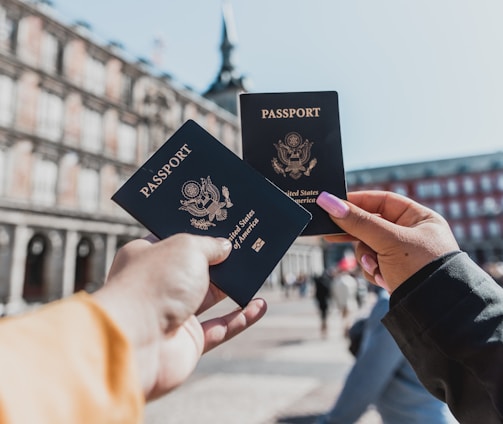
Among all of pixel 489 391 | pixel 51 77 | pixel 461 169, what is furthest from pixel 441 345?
pixel 461 169

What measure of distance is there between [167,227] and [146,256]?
1.02 ft

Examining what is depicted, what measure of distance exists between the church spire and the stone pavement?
3708 cm

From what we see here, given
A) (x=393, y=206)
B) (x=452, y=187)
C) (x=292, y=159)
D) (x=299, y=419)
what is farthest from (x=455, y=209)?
(x=292, y=159)

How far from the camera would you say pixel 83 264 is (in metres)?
24.4

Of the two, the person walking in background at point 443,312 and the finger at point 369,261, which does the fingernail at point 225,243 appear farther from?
the finger at point 369,261

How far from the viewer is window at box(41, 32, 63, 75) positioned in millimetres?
22312

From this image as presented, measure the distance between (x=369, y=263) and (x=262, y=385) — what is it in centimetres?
476

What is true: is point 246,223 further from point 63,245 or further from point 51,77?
Answer: point 51,77

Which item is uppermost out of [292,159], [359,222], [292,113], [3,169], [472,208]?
[472,208]

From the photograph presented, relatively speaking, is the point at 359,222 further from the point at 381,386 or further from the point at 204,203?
the point at 381,386

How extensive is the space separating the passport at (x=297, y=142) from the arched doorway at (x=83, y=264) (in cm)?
2443

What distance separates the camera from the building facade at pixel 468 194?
54.7 meters

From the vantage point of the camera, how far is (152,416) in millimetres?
4547

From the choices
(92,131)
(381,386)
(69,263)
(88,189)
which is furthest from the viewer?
(92,131)
